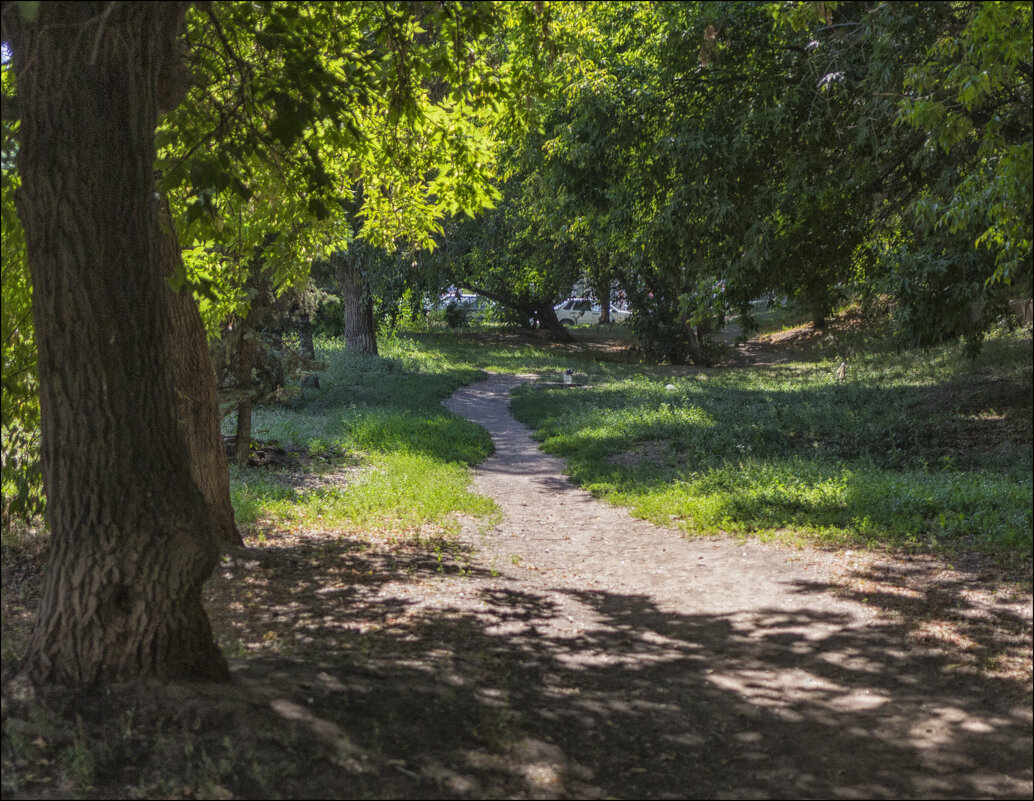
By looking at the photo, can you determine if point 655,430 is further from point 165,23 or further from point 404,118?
point 165,23

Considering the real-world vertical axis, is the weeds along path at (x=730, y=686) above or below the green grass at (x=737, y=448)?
below

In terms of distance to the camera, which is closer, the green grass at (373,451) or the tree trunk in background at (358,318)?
the green grass at (373,451)

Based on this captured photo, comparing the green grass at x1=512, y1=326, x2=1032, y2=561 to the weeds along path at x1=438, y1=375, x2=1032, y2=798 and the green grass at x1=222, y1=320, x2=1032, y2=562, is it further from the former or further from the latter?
the weeds along path at x1=438, y1=375, x2=1032, y2=798

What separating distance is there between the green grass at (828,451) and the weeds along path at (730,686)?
114 centimetres

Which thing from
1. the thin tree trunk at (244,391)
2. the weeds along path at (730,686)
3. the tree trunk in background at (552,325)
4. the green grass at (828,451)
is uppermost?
the tree trunk in background at (552,325)

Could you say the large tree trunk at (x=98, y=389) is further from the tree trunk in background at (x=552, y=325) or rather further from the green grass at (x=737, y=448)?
the tree trunk in background at (x=552, y=325)

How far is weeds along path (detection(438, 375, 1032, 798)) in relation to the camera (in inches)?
162

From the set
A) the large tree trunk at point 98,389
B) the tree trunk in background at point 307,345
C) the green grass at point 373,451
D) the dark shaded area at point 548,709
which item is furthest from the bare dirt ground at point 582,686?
the tree trunk in background at point 307,345

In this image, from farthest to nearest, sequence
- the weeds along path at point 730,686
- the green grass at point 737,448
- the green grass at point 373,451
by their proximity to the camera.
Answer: the green grass at point 373,451, the green grass at point 737,448, the weeds along path at point 730,686

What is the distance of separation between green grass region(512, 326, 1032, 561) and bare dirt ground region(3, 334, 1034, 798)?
0.95m

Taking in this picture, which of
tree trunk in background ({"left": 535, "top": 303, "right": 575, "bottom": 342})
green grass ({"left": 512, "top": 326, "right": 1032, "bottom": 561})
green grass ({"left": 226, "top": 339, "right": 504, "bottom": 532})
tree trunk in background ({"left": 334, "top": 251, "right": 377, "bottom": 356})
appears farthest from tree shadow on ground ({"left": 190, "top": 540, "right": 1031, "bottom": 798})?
tree trunk in background ({"left": 535, "top": 303, "right": 575, "bottom": 342})

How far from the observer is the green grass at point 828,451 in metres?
8.36

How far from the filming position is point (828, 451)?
40.0ft

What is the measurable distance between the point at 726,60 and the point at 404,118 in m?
5.70
